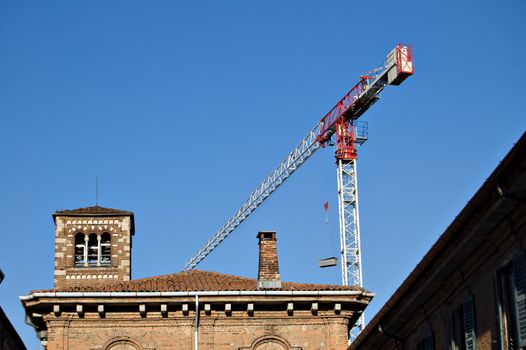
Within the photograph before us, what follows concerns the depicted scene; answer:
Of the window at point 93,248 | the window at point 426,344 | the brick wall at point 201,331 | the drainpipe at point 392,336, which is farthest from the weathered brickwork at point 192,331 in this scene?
the window at point 93,248

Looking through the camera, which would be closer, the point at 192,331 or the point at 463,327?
the point at 463,327

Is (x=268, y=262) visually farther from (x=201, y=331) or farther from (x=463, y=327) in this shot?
(x=463, y=327)

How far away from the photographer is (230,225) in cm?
10894

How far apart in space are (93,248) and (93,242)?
434 mm

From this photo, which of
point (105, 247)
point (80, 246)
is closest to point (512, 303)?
point (105, 247)

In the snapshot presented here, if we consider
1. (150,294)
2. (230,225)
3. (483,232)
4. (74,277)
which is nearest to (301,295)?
(150,294)

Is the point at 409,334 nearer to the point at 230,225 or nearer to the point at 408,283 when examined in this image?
the point at 408,283

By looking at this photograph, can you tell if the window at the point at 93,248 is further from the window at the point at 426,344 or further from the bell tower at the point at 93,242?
the window at the point at 426,344

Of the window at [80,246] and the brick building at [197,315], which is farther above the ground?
the window at [80,246]

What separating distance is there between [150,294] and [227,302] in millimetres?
2520

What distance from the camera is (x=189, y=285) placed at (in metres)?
38.6

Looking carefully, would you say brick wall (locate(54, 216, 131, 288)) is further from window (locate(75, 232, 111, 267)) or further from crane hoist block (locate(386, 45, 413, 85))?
crane hoist block (locate(386, 45, 413, 85))

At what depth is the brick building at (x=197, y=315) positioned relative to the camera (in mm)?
37094

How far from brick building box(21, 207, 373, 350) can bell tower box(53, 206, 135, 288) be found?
3081 cm
